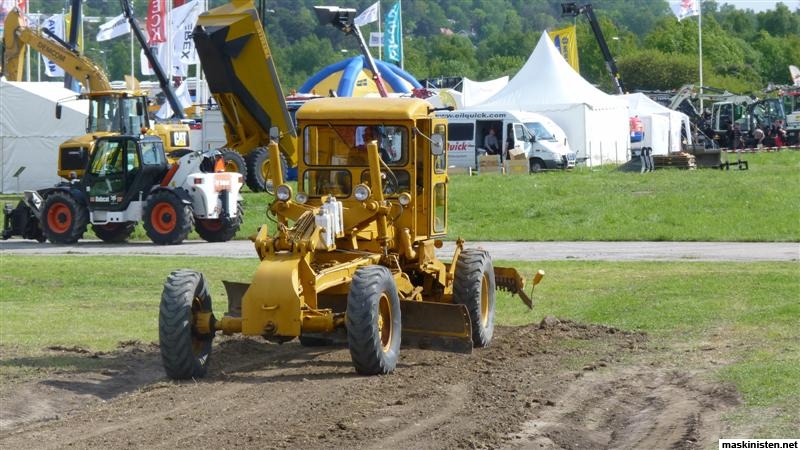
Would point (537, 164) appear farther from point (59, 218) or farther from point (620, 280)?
point (620, 280)

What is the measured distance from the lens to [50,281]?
21.8 m

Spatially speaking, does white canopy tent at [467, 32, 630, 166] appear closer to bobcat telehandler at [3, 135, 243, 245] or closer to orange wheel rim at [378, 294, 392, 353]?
bobcat telehandler at [3, 135, 243, 245]

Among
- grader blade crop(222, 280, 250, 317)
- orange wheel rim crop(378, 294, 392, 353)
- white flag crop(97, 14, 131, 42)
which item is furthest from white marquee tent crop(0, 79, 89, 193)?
orange wheel rim crop(378, 294, 392, 353)

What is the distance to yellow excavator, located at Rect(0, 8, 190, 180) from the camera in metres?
35.6

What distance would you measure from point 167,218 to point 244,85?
254 inches

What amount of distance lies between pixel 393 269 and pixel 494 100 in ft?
115

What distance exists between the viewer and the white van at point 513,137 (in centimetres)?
4406

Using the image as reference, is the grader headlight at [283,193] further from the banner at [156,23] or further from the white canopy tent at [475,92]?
the banner at [156,23]

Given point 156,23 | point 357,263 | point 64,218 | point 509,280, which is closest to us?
point 357,263

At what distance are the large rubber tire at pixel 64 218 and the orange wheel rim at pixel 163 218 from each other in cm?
176

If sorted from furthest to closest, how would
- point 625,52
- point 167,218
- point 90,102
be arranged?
point 625,52 → point 90,102 → point 167,218

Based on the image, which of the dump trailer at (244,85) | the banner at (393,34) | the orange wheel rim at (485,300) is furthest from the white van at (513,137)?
the orange wheel rim at (485,300)

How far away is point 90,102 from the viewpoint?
37500mm

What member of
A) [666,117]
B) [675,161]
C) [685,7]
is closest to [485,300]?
[675,161]
